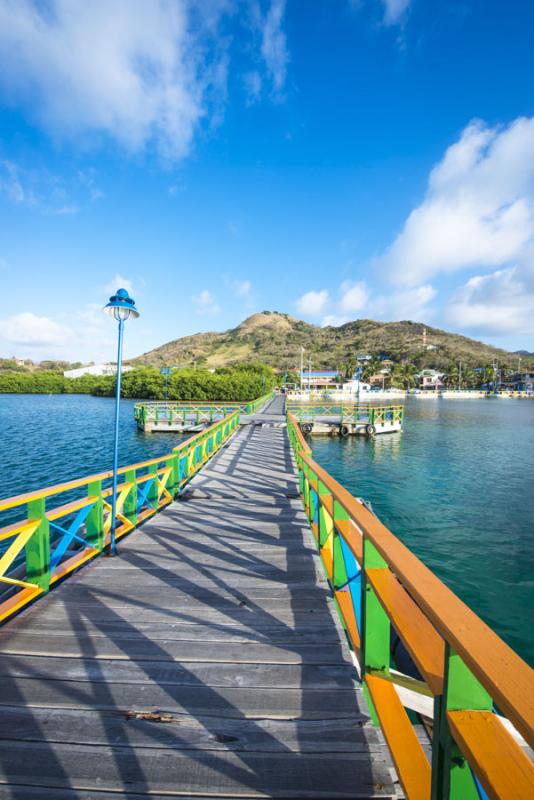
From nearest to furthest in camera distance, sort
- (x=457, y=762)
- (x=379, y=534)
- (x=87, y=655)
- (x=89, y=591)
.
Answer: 1. (x=457, y=762)
2. (x=379, y=534)
3. (x=87, y=655)
4. (x=89, y=591)

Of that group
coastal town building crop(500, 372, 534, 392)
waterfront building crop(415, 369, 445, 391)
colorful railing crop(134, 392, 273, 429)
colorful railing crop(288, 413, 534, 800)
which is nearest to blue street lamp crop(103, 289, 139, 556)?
colorful railing crop(288, 413, 534, 800)

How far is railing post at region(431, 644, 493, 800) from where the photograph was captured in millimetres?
1088

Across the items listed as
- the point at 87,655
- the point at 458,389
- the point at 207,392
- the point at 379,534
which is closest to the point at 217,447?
the point at 87,655

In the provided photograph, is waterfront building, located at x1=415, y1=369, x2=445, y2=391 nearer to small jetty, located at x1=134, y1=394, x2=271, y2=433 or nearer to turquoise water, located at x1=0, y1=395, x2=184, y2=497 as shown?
small jetty, located at x1=134, y1=394, x2=271, y2=433

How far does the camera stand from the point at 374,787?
1.71 meters

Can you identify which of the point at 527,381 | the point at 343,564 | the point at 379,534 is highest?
the point at 527,381

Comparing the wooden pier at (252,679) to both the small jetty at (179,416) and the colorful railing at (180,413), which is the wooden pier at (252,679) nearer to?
the small jetty at (179,416)

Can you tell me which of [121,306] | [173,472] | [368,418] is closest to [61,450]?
[173,472]

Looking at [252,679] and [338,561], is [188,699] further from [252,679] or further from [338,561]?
[338,561]

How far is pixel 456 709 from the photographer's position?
1.09m

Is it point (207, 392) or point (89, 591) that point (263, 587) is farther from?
point (207, 392)

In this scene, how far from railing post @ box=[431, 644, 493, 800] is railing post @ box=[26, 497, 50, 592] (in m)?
3.45

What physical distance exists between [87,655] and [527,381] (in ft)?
431

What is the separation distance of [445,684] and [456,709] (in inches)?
2.4
